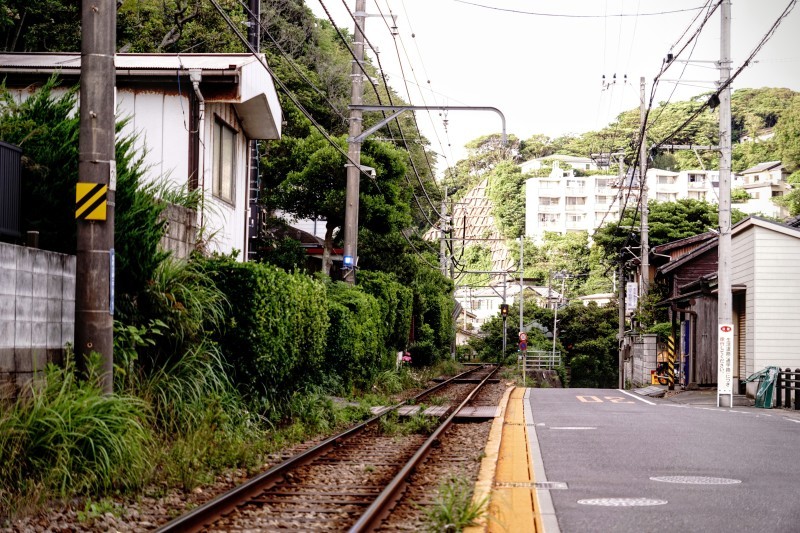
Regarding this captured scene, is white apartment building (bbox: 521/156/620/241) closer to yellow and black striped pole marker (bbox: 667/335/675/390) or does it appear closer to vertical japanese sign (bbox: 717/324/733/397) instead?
yellow and black striped pole marker (bbox: 667/335/675/390)

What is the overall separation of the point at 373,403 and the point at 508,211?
318 ft

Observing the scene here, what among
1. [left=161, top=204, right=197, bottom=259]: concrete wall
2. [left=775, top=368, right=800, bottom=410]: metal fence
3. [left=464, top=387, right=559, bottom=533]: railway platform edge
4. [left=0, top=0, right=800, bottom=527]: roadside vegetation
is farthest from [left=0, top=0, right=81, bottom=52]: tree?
[left=775, top=368, right=800, bottom=410]: metal fence

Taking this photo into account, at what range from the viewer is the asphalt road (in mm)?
7203

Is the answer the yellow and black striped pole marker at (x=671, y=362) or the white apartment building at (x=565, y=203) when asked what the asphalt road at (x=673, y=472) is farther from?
the white apartment building at (x=565, y=203)

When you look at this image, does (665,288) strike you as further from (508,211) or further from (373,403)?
(508,211)

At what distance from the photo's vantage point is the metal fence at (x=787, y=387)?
2162cm

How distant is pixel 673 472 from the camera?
987 cm

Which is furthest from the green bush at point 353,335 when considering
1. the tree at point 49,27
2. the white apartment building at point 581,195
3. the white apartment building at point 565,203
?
the white apartment building at point 565,203

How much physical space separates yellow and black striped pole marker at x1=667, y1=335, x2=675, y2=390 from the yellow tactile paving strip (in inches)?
810

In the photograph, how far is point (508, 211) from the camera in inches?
4562

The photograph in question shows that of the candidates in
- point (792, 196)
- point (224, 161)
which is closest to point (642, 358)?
point (224, 161)

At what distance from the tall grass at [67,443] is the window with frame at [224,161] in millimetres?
9395

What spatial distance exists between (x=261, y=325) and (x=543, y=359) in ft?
173

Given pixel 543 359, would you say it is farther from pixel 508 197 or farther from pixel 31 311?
pixel 508 197
